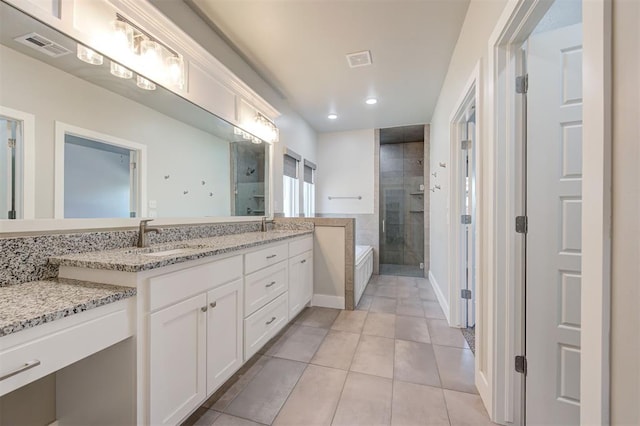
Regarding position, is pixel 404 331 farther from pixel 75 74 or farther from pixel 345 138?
pixel 345 138

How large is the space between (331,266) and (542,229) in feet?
6.69

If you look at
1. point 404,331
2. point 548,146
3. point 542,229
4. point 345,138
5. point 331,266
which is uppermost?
point 345,138

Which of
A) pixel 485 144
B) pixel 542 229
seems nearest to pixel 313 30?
pixel 485 144

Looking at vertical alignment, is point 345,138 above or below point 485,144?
above

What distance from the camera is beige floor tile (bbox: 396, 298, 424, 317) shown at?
286 cm

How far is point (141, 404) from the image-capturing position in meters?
1.05

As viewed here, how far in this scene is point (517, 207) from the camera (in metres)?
1.33

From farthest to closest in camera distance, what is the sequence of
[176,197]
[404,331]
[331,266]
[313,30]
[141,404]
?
[331,266] → [404,331] → [313,30] → [176,197] → [141,404]

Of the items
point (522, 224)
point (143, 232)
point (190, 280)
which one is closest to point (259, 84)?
point (143, 232)

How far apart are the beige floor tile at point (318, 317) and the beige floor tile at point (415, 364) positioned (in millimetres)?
691

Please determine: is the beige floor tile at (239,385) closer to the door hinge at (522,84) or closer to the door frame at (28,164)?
the door frame at (28,164)

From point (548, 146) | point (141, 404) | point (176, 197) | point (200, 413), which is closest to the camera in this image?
point (141, 404)

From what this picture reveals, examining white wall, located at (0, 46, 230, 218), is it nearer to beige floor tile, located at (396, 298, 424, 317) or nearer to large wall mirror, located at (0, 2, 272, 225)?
large wall mirror, located at (0, 2, 272, 225)

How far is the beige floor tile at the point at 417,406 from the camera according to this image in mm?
1384
